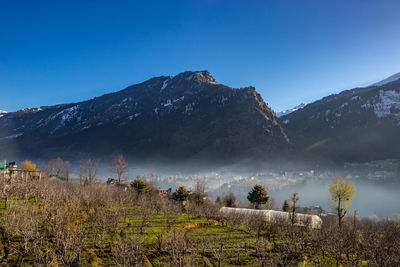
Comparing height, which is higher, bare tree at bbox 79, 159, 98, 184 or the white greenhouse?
bare tree at bbox 79, 159, 98, 184

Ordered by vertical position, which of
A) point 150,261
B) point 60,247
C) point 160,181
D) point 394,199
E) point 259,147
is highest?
point 259,147

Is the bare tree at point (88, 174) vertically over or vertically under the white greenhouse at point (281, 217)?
over

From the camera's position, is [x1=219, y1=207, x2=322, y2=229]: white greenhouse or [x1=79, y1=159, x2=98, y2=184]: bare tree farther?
[x1=79, y1=159, x2=98, y2=184]: bare tree

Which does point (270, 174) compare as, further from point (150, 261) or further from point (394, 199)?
point (150, 261)

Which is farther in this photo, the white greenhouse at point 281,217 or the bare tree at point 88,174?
the bare tree at point 88,174

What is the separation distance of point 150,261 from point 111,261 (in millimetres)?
Result: 3032

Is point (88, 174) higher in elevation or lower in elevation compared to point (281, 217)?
higher

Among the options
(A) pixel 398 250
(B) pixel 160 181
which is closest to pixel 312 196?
(B) pixel 160 181

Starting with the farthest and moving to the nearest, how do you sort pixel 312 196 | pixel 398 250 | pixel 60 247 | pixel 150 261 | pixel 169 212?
pixel 312 196 → pixel 169 212 → pixel 398 250 → pixel 150 261 → pixel 60 247

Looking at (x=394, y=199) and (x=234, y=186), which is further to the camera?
(x=234, y=186)

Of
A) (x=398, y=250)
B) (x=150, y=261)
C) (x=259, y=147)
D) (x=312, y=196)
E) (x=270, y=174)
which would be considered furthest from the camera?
(x=259, y=147)

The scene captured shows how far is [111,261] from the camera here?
17.2 meters

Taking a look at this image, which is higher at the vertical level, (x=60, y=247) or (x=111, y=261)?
(x=60, y=247)

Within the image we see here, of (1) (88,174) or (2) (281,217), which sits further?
(1) (88,174)
